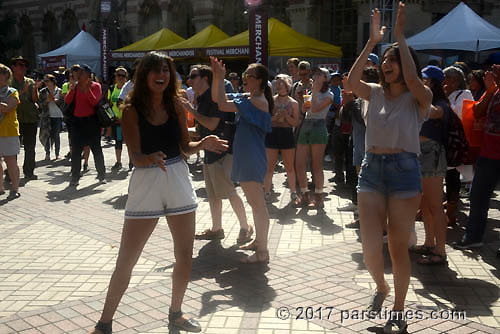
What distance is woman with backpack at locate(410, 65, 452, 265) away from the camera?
517 cm

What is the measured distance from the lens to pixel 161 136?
146 inches

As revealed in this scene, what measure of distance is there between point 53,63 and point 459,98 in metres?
20.0

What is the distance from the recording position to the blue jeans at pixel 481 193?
570 centimetres

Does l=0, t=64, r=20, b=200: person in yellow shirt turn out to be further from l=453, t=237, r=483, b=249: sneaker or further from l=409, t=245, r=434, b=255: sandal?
l=453, t=237, r=483, b=249: sneaker

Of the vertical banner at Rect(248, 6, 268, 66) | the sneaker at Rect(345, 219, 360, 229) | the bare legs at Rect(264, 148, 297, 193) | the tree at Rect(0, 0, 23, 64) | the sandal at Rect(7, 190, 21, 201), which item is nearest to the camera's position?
the sneaker at Rect(345, 219, 360, 229)

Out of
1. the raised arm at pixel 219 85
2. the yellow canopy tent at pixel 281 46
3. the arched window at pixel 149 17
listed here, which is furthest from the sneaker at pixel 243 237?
the arched window at pixel 149 17

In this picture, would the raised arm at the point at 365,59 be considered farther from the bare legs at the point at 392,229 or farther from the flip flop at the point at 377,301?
the flip flop at the point at 377,301

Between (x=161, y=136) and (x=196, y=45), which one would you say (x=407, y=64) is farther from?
(x=196, y=45)

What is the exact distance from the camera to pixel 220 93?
5074 mm

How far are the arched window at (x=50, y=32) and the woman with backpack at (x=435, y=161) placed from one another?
31.3 metres

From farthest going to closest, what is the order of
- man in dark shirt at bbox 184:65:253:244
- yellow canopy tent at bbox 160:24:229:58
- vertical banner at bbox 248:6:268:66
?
yellow canopy tent at bbox 160:24:229:58, vertical banner at bbox 248:6:268:66, man in dark shirt at bbox 184:65:253:244

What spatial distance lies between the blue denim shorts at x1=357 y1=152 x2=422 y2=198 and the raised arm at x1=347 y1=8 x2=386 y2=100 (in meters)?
0.49

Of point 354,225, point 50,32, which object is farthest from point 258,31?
point 50,32

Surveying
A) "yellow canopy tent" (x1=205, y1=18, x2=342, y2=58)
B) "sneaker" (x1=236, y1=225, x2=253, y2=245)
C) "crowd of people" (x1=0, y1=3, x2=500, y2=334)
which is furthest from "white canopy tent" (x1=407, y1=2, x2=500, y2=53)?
"sneaker" (x1=236, y1=225, x2=253, y2=245)
